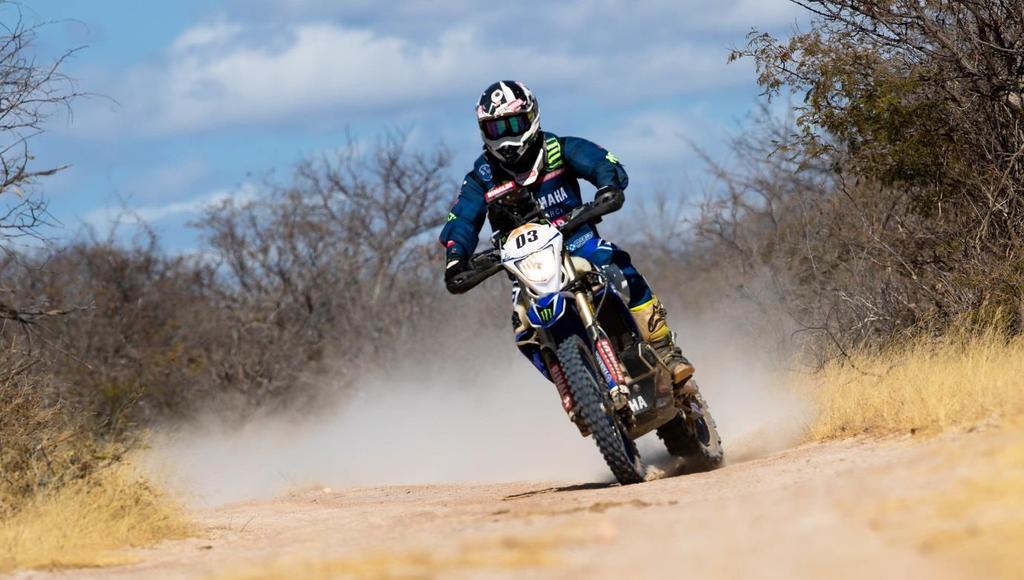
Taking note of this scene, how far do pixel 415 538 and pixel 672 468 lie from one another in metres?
4.11

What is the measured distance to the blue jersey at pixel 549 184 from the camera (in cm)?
1009

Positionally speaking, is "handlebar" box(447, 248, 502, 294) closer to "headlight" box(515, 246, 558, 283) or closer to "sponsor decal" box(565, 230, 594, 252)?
"headlight" box(515, 246, 558, 283)

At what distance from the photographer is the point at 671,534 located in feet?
19.0

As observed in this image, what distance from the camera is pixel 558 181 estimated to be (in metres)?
10.2

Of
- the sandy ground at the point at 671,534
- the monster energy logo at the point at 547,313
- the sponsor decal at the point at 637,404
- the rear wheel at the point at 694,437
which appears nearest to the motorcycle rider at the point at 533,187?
the sponsor decal at the point at 637,404

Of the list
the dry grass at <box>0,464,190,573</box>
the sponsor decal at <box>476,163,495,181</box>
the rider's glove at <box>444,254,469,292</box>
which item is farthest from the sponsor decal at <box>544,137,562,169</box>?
A: the dry grass at <box>0,464,190,573</box>

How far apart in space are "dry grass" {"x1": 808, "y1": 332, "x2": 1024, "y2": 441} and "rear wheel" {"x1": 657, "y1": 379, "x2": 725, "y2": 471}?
72 centimetres

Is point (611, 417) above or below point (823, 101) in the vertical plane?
below

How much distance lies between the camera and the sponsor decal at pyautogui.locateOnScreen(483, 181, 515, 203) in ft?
33.0

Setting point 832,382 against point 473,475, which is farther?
point 473,475

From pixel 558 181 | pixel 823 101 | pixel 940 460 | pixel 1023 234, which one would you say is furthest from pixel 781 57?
pixel 940 460

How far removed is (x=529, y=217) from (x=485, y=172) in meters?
0.61

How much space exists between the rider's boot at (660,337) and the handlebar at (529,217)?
27.4 inches

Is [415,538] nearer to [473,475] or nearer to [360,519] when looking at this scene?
[360,519]
